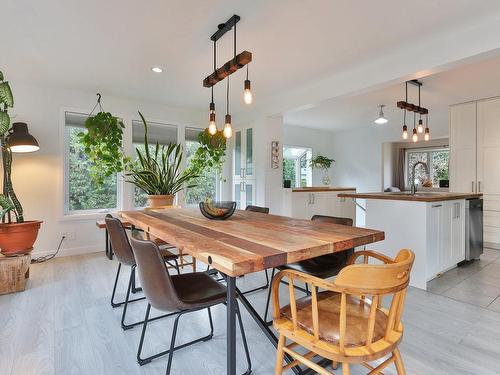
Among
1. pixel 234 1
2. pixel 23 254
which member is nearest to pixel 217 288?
pixel 234 1

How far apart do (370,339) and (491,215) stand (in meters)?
4.80

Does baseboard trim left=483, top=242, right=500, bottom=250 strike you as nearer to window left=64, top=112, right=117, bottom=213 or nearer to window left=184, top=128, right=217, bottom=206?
window left=184, top=128, right=217, bottom=206

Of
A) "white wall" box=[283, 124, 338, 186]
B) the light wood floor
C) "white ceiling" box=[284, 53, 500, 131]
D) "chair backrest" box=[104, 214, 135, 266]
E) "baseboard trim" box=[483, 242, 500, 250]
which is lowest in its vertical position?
the light wood floor

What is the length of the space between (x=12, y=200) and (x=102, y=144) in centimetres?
128

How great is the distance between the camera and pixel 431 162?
748 cm

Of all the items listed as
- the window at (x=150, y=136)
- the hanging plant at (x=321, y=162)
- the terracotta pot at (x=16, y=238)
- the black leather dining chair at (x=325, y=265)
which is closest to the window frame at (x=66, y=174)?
the window at (x=150, y=136)

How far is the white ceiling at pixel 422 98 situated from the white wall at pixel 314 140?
0.83 ft

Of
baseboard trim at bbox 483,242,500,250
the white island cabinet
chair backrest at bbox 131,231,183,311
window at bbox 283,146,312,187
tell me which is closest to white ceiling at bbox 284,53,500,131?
window at bbox 283,146,312,187

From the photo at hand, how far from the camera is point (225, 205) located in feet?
7.47

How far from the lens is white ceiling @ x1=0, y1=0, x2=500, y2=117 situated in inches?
82.9

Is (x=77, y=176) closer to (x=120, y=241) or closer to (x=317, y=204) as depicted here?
(x=120, y=241)

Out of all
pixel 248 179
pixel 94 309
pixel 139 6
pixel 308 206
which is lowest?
pixel 94 309

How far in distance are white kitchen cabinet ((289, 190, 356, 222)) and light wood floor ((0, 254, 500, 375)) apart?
230 centimetres

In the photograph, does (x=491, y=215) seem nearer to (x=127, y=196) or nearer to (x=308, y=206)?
(x=308, y=206)
